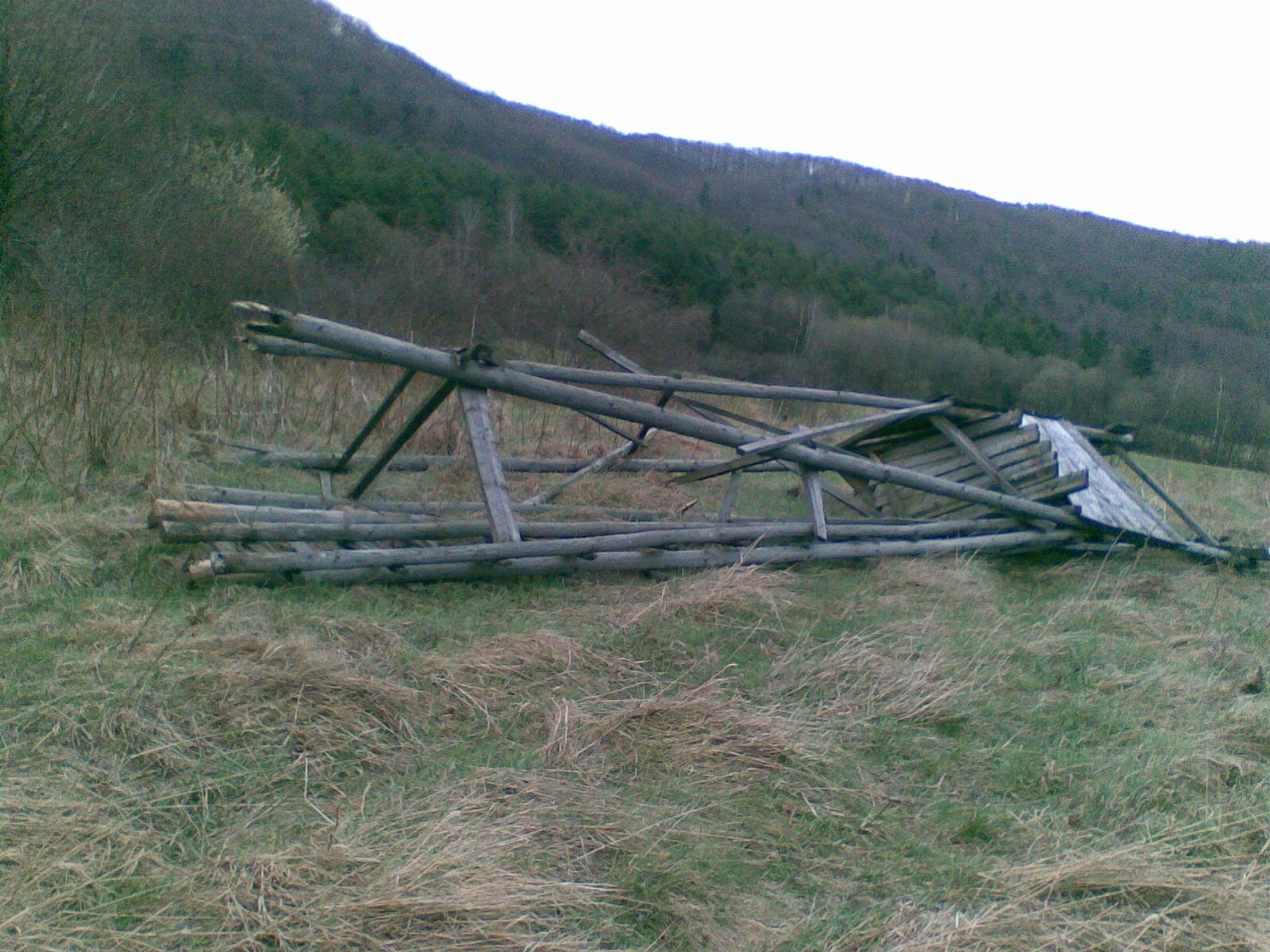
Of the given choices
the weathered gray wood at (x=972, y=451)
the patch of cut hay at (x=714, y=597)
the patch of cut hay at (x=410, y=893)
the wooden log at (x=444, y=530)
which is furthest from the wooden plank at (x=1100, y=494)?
the patch of cut hay at (x=410, y=893)

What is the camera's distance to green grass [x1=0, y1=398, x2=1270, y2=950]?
2.42 m

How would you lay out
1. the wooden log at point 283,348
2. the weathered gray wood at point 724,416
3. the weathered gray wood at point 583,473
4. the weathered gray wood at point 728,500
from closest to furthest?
the wooden log at point 283,348 → the weathered gray wood at point 728,500 → the weathered gray wood at point 583,473 → the weathered gray wood at point 724,416

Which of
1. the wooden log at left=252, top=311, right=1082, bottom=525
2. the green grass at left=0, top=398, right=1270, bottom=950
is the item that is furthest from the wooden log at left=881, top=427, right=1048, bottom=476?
the green grass at left=0, top=398, right=1270, bottom=950

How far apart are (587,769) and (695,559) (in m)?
2.40

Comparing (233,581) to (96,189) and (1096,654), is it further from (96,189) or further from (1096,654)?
(96,189)

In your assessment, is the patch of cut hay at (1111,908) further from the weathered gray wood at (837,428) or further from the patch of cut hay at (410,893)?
the weathered gray wood at (837,428)

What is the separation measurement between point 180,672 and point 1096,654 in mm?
4239

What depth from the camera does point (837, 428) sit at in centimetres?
657

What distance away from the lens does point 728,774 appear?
323 cm

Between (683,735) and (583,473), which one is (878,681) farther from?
(583,473)

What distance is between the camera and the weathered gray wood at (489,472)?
4.72 meters

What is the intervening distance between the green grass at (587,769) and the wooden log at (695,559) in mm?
103

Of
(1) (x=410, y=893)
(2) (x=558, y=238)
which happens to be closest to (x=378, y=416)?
(1) (x=410, y=893)

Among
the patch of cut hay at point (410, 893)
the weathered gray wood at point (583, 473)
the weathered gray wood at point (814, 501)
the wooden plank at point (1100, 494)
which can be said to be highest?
the wooden plank at point (1100, 494)
